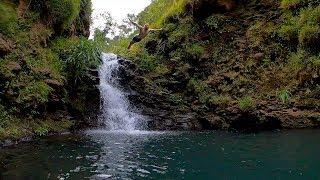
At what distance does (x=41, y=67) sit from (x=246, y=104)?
32.0 feet

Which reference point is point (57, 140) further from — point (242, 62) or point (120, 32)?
point (120, 32)

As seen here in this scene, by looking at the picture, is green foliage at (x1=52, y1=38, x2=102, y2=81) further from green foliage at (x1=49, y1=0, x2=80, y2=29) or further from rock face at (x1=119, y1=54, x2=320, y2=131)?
rock face at (x1=119, y1=54, x2=320, y2=131)

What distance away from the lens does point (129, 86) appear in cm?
2206

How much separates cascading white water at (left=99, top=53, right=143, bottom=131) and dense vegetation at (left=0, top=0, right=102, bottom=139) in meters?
1.36

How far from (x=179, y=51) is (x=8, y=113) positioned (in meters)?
12.6

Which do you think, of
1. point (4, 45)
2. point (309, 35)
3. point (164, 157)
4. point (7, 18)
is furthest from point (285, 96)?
point (7, 18)

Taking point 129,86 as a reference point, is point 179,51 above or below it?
above

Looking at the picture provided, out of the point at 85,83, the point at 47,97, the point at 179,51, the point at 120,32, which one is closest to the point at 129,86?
the point at 85,83

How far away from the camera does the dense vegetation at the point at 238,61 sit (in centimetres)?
1923

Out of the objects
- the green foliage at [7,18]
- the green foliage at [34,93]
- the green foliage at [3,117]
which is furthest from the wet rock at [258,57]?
the green foliage at [3,117]

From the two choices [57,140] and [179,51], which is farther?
[179,51]

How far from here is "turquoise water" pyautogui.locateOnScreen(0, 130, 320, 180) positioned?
916 cm

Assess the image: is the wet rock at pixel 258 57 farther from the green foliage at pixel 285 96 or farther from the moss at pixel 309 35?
the green foliage at pixel 285 96

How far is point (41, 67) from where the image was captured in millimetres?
17719
